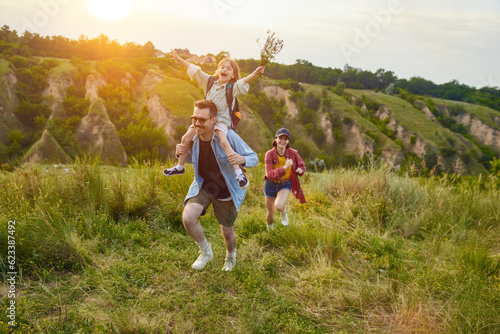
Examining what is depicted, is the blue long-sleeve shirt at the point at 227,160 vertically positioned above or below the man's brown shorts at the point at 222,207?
above

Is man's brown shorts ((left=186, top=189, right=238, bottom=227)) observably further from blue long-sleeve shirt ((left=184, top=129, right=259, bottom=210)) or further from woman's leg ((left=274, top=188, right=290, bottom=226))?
woman's leg ((left=274, top=188, right=290, bottom=226))

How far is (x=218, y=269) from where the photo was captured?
3439 millimetres

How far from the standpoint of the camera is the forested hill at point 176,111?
38.3 m

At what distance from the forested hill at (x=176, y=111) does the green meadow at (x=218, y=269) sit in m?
1.16

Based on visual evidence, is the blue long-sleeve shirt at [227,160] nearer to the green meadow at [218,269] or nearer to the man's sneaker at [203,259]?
the man's sneaker at [203,259]

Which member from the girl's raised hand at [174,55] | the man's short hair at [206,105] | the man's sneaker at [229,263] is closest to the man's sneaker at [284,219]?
the man's sneaker at [229,263]

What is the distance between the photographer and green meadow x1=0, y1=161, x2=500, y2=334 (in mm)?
2570

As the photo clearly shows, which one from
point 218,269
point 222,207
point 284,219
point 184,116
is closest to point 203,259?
point 218,269

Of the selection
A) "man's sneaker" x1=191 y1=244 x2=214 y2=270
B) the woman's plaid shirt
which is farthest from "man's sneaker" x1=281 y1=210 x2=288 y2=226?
"man's sneaker" x1=191 y1=244 x2=214 y2=270

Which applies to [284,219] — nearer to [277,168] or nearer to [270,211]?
[270,211]

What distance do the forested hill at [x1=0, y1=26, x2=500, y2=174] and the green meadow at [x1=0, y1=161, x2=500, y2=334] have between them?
1156mm

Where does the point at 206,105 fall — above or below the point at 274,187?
above

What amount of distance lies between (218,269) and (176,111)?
49.4 metres

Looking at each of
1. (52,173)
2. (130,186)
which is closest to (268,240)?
(130,186)
